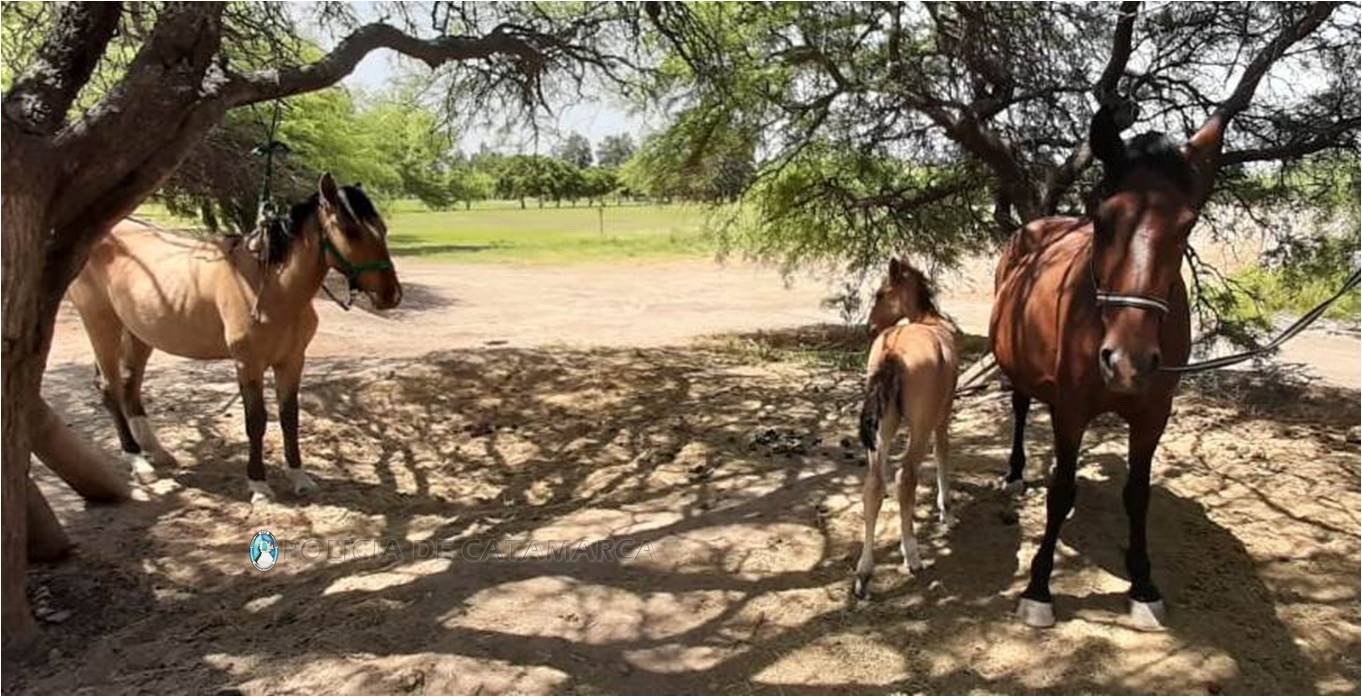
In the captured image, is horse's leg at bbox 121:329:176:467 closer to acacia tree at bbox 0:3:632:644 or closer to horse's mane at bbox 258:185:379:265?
acacia tree at bbox 0:3:632:644

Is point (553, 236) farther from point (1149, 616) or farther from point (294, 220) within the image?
point (1149, 616)

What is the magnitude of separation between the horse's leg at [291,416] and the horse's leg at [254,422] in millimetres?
129

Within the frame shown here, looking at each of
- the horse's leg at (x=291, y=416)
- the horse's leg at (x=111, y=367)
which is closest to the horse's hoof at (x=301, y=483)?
the horse's leg at (x=291, y=416)

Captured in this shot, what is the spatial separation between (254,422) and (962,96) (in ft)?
20.5

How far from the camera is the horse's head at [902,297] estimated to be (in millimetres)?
4293

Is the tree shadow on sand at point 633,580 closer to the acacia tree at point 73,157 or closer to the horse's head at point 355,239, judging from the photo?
the acacia tree at point 73,157

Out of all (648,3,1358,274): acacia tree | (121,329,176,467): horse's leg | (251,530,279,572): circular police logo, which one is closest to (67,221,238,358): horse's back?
(121,329,176,467): horse's leg

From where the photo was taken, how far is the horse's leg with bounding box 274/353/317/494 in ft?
17.2

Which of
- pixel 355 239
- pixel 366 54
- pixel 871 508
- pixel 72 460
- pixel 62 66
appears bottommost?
pixel 72 460

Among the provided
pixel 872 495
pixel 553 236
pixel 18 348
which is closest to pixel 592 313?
pixel 872 495

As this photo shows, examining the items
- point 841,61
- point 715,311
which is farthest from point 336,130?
point 841,61

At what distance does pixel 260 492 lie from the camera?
508 centimetres

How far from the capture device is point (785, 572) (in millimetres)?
4027

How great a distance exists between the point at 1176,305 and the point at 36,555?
509cm
